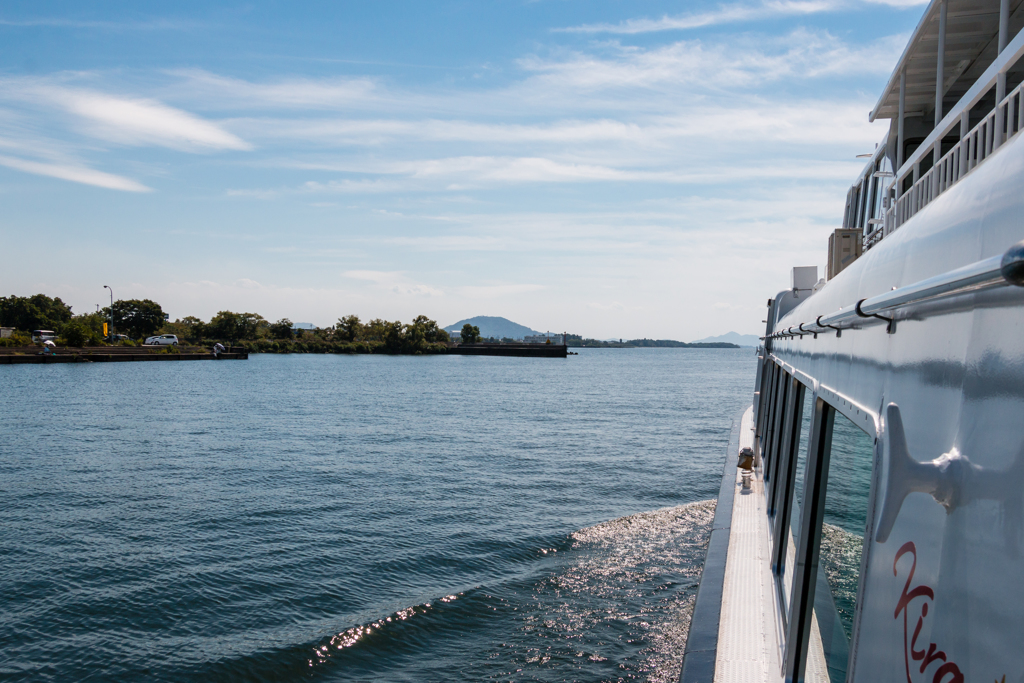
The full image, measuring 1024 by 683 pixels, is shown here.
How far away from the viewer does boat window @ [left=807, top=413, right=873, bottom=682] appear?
2.86m

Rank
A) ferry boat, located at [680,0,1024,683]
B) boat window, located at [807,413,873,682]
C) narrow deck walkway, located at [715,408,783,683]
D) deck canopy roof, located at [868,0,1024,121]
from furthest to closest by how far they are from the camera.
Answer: deck canopy roof, located at [868,0,1024,121], narrow deck walkway, located at [715,408,783,683], boat window, located at [807,413,873,682], ferry boat, located at [680,0,1024,683]

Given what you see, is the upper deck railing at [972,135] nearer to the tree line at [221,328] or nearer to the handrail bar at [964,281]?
the handrail bar at [964,281]

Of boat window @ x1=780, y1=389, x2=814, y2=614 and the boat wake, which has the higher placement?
boat window @ x1=780, y1=389, x2=814, y2=614

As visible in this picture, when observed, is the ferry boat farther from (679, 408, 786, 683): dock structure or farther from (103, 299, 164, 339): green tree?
(103, 299, 164, 339): green tree

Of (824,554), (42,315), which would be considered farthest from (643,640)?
(42,315)

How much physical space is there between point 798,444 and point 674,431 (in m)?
24.2

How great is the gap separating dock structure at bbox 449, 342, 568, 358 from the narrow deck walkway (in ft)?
485

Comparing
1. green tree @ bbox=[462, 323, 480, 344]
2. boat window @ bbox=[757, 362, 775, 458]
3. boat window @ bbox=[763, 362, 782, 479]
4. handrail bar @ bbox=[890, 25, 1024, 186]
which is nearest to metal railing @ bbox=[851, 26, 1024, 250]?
handrail bar @ bbox=[890, 25, 1024, 186]

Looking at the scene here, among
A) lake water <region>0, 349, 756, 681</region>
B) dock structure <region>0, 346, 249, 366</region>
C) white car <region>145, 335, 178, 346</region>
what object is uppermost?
white car <region>145, 335, 178, 346</region>

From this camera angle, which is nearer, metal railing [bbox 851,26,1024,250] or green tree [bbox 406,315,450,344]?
metal railing [bbox 851,26,1024,250]

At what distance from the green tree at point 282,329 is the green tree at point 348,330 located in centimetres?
1100

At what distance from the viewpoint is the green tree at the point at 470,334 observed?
167 metres

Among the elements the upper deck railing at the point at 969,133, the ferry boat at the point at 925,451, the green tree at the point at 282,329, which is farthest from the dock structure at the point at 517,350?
the ferry boat at the point at 925,451

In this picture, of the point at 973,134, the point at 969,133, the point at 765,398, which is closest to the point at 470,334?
the point at 765,398
